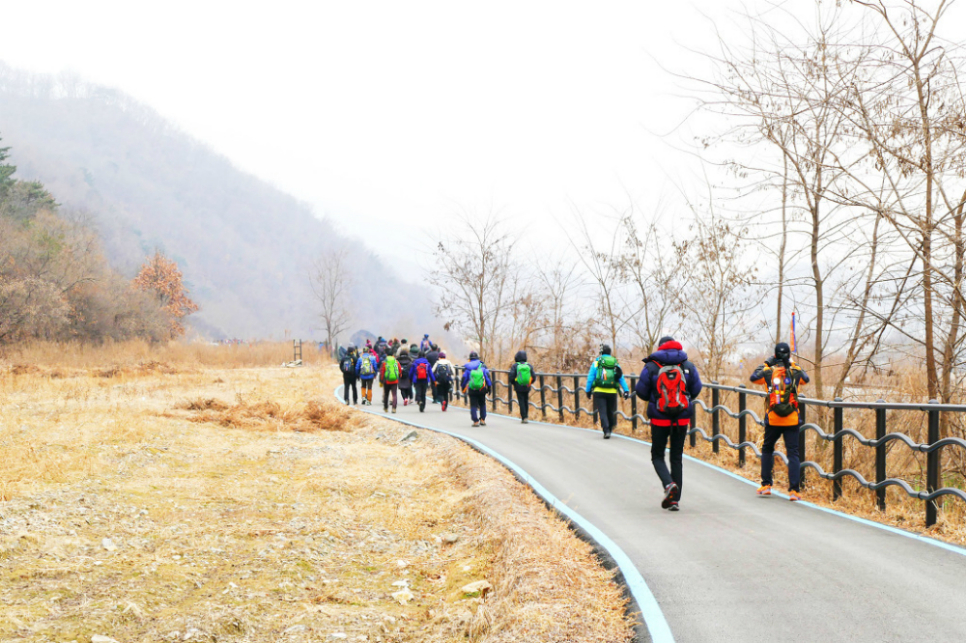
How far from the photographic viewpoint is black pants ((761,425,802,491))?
28.7ft

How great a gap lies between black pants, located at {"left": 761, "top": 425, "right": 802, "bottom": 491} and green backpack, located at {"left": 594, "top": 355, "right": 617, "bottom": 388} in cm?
567

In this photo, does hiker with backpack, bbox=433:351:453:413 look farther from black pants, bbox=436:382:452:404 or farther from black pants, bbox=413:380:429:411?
black pants, bbox=413:380:429:411

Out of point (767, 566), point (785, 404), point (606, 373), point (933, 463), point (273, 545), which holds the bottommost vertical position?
point (273, 545)

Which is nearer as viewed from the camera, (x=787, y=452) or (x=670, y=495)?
(x=670, y=495)

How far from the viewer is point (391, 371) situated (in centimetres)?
1984

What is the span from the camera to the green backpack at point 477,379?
→ 55.7 ft

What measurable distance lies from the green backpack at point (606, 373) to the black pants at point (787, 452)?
567cm

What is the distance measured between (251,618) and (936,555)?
5338 millimetres

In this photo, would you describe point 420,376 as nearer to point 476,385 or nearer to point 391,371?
point 391,371

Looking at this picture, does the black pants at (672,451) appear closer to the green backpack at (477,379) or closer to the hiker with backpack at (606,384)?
the hiker with backpack at (606,384)

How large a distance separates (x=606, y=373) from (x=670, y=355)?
21.5 feet

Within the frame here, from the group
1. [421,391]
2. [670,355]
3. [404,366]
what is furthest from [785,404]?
[404,366]

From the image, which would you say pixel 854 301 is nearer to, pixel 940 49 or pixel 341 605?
pixel 940 49

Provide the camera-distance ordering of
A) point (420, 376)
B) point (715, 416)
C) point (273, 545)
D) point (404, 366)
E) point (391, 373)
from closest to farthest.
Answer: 1. point (273, 545)
2. point (715, 416)
3. point (391, 373)
4. point (420, 376)
5. point (404, 366)
